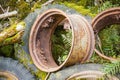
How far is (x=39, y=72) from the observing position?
12.1ft

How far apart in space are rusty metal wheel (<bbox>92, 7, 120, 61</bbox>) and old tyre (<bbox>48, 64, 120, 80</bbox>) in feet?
0.83

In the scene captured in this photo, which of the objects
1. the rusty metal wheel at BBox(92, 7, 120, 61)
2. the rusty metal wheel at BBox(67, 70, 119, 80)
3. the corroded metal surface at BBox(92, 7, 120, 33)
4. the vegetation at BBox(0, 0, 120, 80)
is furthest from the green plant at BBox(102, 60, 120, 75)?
the corroded metal surface at BBox(92, 7, 120, 33)

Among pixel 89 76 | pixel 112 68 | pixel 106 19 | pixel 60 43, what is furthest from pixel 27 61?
pixel 112 68

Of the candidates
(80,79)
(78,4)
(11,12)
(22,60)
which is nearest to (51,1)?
(78,4)

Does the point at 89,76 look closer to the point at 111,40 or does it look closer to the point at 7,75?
the point at 111,40

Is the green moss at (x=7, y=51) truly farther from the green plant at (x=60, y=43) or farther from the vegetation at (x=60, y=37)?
the green plant at (x=60, y=43)

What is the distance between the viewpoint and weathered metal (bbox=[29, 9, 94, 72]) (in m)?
3.14

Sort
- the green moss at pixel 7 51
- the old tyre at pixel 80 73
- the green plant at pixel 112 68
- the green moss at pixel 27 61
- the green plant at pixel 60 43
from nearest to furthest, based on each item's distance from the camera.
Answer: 1. the green plant at pixel 112 68
2. the old tyre at pixel 80 73
3. the green moss at pixel 27 61
4. the green plant at pixel 60 43
5. the green moss at pixel 7 51

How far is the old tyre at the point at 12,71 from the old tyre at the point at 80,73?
19.5 inches

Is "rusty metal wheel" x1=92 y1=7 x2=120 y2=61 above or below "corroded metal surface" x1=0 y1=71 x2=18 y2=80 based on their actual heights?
above

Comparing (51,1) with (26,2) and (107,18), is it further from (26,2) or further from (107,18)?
(107,18)

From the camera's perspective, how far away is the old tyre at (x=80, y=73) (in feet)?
9.76

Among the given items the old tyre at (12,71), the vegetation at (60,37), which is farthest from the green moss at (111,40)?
the old tyre at (12,71)

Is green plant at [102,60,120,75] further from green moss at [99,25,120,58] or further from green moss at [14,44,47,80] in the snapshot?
green moss at [14,44,47,80]
